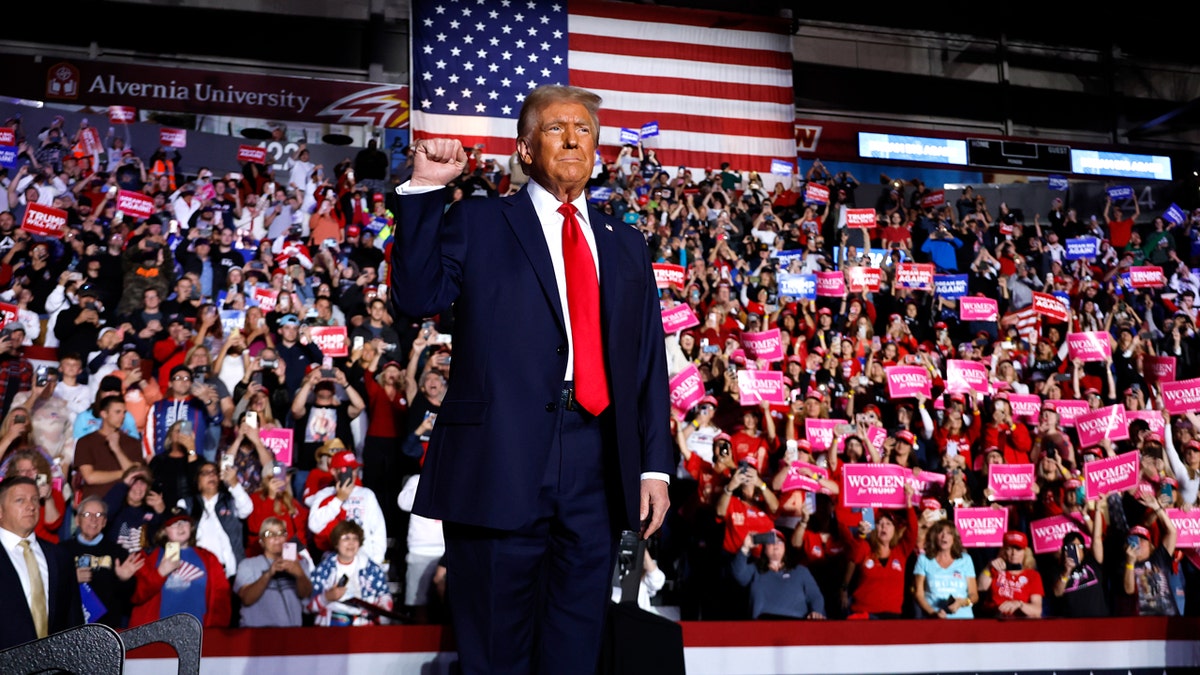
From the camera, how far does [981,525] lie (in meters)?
5.79

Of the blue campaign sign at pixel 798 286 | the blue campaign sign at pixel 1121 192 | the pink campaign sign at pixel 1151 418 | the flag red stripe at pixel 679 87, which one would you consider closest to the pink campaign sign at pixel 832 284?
the blue campaign sign at pixel 798 286

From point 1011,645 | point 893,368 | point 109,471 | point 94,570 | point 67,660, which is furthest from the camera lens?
point 893,368

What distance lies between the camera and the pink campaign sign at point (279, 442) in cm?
571

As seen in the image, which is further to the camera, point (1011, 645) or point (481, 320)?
point (1011, 645)

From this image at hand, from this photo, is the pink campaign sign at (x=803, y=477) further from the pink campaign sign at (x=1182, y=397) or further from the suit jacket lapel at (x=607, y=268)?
the suit jacket lapel at (x=607, y=268)

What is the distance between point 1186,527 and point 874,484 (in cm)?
174

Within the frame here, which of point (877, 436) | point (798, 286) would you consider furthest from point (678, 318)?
point (798, 286)

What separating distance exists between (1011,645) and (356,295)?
5258 mm

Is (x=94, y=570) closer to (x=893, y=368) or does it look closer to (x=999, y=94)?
(x=893, y=368)

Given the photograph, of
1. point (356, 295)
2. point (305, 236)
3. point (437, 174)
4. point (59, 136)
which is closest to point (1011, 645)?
point (437, 174)

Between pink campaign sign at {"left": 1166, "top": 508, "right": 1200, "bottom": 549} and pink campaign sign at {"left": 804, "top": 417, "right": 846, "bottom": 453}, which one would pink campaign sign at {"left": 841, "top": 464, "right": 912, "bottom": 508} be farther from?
pink campaign sign at {"left": 1166, "top": 508, "right": 1200, "bottom": 549}

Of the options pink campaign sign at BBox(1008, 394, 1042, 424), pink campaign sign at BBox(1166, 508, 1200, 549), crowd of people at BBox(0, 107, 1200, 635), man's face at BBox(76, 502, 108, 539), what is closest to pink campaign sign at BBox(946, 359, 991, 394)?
crowd of people at BBox(0, 107, 1200, 635)

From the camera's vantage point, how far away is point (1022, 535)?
5.63m

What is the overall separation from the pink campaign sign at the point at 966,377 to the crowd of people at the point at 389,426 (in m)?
0.08
